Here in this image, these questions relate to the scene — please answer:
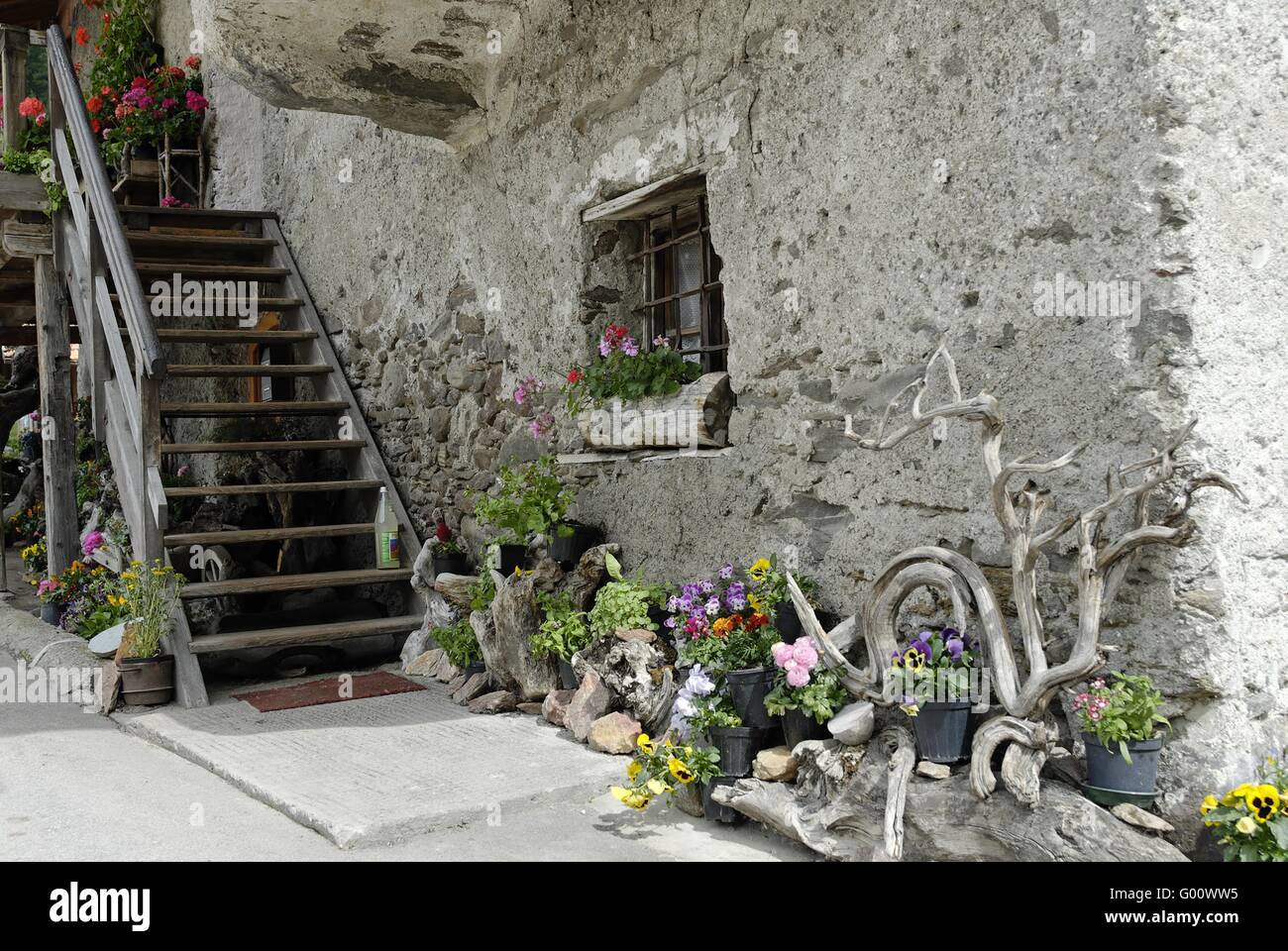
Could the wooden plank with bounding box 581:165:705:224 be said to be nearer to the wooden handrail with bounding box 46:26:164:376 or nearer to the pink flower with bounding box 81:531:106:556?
the wooden handrail with bounding box 46:26:164:376

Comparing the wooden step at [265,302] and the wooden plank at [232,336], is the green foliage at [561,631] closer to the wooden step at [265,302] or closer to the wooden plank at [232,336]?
the wooden plank at [232,336]

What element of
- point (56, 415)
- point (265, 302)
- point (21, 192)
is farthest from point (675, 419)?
point (56, 415)

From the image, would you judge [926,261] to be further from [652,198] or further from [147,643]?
[147,643]

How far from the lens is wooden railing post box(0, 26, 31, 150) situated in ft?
24.9

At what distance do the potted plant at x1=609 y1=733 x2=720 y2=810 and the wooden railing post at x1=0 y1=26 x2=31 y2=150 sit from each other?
664cm

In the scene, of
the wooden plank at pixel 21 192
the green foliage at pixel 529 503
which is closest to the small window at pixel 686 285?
the green foliage at pixel 529 503

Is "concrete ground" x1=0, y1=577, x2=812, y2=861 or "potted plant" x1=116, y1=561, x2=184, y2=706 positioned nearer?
"concrete ground" x1=0, y1=577, x2=812, y2=861

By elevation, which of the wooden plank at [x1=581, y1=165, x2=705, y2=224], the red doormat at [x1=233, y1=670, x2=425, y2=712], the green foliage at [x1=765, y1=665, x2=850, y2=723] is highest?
the wooden plank at [x1=581, y1=165, x2=705, y2=224]

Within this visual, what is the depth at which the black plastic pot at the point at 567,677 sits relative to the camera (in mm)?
4812

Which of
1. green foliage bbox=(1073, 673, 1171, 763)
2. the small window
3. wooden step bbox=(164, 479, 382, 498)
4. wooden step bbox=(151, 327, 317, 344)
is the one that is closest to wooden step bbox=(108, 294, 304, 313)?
wooden step bbox=(151, 327, 317, 344)

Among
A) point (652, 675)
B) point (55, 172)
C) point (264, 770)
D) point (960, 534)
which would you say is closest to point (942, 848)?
point (960, 534)

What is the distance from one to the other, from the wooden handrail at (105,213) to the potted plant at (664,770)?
333cm

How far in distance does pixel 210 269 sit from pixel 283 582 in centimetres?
273

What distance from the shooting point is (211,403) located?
679cm
